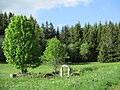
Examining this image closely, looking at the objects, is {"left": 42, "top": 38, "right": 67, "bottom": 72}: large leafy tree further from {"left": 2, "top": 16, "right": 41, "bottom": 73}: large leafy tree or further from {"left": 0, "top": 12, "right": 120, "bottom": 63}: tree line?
{"left": 0, "top": 12, "right": 120, "bottom": 63}: tree line

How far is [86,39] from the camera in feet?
391

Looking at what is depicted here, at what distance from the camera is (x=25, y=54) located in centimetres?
5991

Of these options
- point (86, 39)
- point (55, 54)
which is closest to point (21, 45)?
point (55, 54)

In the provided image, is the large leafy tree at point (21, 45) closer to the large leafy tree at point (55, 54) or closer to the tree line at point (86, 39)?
the large leafy tree at point (55, 54)

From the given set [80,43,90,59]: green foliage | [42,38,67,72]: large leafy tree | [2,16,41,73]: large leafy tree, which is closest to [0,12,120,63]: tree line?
[80,43,90,59]: green foliage

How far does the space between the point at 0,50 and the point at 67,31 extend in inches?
1245

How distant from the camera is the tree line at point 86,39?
109125 millimetres

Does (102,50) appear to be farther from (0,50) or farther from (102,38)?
(0,50)

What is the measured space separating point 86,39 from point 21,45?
61.3 m

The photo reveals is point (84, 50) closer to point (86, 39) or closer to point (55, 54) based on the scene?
point (86, 39)

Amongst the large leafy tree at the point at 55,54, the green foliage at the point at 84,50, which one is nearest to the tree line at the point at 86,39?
the green foliage at the point at 84,50

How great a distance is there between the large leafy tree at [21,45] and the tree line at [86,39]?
42.0 m

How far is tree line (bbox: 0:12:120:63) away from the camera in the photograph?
10912 centimetres

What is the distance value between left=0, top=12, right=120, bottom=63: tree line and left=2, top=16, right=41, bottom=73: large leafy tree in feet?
138
